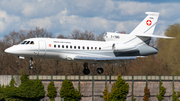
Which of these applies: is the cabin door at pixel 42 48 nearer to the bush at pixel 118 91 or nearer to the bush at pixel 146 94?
the bush at pixel 118 91

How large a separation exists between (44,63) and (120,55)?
26.0 meters

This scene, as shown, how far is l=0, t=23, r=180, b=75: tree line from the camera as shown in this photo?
48.6m

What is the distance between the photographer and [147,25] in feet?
135

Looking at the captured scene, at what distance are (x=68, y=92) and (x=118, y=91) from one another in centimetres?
603

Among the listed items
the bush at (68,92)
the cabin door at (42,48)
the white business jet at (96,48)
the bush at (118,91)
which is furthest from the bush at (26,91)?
the bush at (118,91)

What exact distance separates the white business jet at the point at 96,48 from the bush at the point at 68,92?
3.03 meters

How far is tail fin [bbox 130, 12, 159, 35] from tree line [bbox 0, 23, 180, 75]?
8778 mm

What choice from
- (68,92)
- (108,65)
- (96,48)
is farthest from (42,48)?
(108,65)

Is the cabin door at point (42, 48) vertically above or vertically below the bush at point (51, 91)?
above

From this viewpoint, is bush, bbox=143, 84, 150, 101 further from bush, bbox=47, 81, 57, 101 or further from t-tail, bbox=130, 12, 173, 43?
bush, bbox=47, 81, 57, 101

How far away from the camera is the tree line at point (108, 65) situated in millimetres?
48625

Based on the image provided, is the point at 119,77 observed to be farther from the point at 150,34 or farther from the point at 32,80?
the point at 32,80

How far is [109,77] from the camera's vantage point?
39.0m

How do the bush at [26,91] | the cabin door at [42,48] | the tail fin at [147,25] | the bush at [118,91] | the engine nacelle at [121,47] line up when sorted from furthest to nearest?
the tail fin at [147,25], the engine nacelle at [121,47], the bush at [118,91], the bush at [26,91], the cabin door at [42,48]
